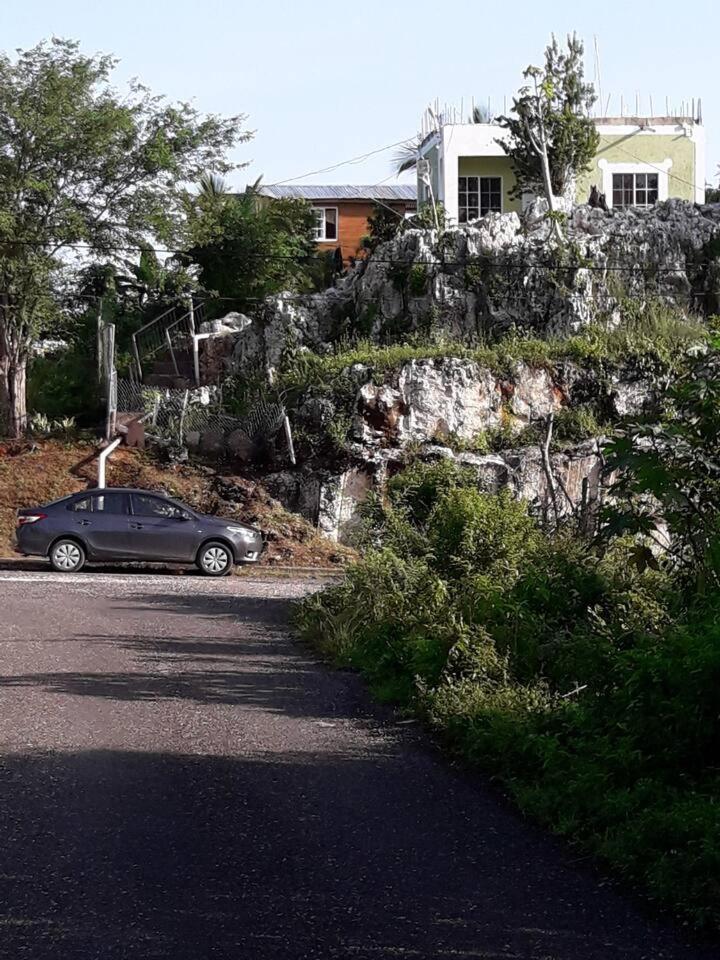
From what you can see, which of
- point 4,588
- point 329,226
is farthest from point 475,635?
point 329,226

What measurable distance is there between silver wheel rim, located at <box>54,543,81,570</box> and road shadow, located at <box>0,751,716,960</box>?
55.1 feet

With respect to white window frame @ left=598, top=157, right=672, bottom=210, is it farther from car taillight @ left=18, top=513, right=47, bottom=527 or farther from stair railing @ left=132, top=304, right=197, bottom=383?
car taillight @ left=18, top=513, right=47, bottom=527

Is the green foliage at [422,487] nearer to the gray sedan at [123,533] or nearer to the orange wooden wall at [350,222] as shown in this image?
the gray sedan at [123,533]

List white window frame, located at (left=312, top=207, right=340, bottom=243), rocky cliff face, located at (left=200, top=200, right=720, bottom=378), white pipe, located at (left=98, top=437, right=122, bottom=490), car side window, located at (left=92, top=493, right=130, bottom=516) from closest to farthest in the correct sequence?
car side window, located at (left=92, top=493, right=130, bottom=516) < white pipe, located at (left=98, top=437, right=122, bottom=490) < rocky cliff face, located at (left=200, top=200, right=720, bottom=378) < white window frame, located at (left=312, top=207, right=340, bottom=243)

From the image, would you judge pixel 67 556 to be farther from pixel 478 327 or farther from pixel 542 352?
pixel 478 327

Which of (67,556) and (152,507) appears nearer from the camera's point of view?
(67,556)

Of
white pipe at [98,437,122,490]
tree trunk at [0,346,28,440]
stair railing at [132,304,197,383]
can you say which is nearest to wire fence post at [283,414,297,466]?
white pipe at [98,437,122,490]

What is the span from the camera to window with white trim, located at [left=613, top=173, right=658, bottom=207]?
143ft

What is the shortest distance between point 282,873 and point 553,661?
4.64m

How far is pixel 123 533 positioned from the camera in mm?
24766

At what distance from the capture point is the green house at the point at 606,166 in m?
43.1

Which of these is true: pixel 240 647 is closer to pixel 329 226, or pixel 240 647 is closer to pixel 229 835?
pixel 229 835

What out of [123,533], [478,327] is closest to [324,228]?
[478,327]

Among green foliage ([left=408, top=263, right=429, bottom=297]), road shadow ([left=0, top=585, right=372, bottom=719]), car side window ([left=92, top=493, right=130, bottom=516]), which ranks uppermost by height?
green foliage ([left=408, top=263, right=429, bottom=297])
